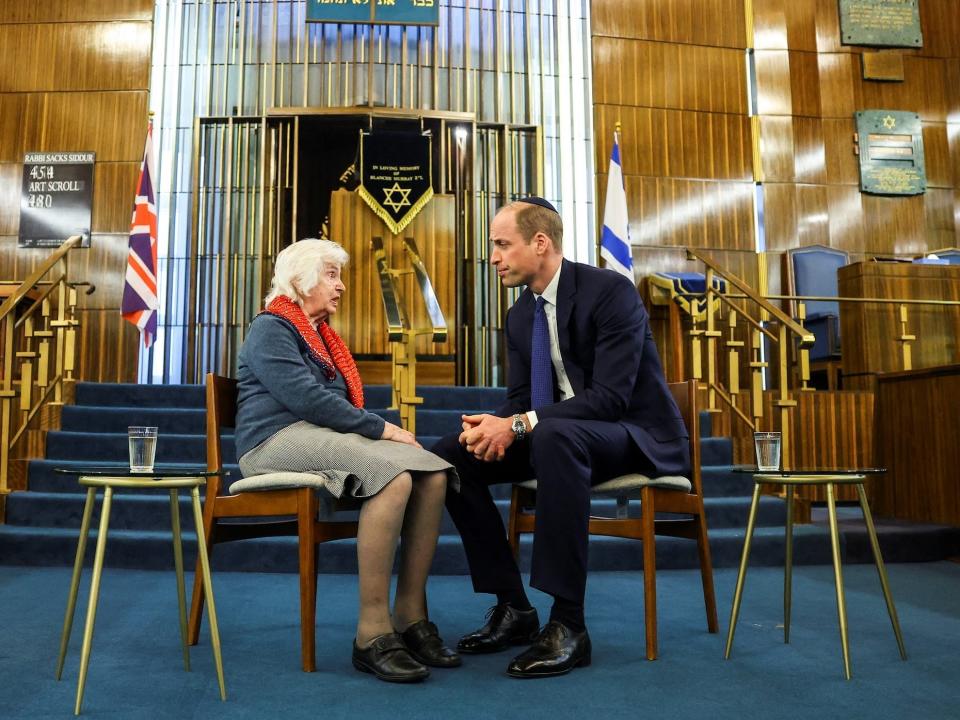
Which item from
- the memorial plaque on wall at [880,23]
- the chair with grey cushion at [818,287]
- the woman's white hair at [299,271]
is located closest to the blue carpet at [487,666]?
the woman's white hair at [299,271]

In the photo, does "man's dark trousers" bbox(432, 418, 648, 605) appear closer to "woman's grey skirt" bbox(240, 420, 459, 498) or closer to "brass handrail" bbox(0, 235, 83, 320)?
"woman's grey skirt" bbox(240, 420, 459, 498)

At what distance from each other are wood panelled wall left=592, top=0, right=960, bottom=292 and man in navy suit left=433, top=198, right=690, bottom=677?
15.3 ft

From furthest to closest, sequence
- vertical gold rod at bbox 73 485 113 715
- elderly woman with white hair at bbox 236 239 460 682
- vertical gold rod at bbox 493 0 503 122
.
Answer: vertical gold rod at bbox 493 0 503 122 < elderly woman with white hair at bbox 236 239 460 682 < vertical gold rod at bbox 73 485 113 715

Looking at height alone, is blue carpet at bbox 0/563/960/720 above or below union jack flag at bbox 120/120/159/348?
below

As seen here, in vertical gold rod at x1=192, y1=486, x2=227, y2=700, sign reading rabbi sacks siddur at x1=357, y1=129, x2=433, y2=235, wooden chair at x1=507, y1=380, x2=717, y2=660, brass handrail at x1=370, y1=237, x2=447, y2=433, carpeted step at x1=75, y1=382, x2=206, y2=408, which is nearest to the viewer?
vertical gold rod at x1=192, y1=486, x2=227, y2=700

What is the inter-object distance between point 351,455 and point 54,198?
5382 millimetres

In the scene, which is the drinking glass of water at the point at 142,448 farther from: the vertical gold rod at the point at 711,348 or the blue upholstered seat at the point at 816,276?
the blue upholstered seat at the point at 816,276

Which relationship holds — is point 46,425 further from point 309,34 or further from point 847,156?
point 847,156

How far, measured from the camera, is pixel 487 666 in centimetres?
191

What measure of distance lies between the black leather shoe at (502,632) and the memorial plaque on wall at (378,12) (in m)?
5.44

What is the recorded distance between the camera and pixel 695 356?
14.7 feet

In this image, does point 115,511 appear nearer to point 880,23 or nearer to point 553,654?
point 553,654

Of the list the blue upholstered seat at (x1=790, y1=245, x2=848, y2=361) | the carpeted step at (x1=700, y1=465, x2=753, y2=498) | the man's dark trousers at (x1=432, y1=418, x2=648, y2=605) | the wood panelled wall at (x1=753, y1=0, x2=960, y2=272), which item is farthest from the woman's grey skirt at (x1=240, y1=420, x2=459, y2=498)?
the wood panelled wall at (x1=753, y1=0, x2=960, y2=272)

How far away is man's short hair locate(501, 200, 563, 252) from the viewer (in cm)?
217
